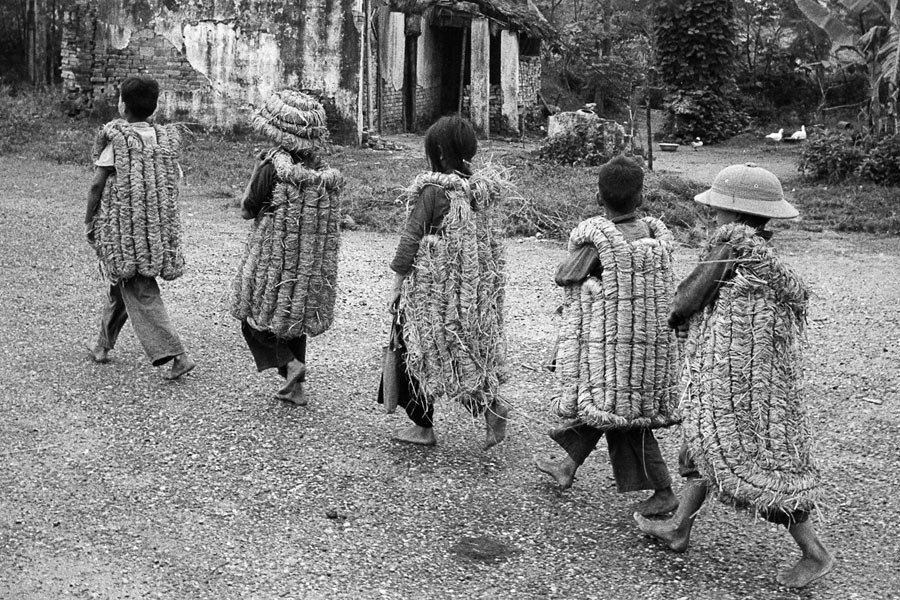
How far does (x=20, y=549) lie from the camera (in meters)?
4.13

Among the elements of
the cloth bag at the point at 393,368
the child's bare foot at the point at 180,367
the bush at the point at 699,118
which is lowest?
the child's bare foot at the point at 180,367

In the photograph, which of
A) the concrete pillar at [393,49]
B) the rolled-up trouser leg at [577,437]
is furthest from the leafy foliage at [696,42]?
the rolled-up trouser leg at [577,437]

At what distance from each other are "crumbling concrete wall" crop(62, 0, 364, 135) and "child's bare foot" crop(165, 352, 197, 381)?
10750 mm

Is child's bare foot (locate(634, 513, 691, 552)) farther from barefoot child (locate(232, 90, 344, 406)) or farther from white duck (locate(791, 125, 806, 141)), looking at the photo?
white duck (locate(791, 125, 806, 141))

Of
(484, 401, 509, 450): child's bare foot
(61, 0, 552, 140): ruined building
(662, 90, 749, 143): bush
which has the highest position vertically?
(61, 0, 552, 140): ruined building

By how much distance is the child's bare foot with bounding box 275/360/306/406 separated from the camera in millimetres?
5824

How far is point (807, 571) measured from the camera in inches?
159

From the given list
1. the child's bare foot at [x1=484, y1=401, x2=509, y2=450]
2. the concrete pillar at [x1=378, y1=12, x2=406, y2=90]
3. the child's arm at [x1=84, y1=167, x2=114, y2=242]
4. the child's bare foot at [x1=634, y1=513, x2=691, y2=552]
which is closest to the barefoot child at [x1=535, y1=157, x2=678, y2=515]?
the child's bare foot at [x1=634, y1=513, x2=691, y2=552]

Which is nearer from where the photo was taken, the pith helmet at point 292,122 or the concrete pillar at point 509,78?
the pith helmet at point 292,122

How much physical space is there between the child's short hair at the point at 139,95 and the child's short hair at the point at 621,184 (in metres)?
2.73

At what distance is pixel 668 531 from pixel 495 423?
1203mm

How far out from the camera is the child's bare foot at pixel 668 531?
4316 mm

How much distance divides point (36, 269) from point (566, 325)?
222 inches

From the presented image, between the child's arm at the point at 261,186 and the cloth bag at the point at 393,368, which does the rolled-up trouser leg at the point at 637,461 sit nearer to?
the cloth bag at the point at 393,368
